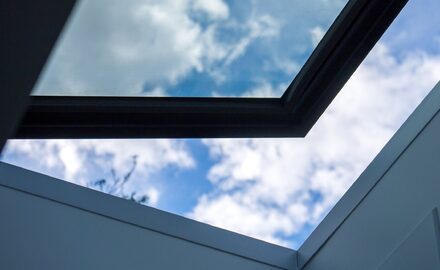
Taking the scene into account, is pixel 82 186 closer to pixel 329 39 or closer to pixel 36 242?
pixel 36 242

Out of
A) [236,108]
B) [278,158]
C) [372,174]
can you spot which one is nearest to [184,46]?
[236,108]

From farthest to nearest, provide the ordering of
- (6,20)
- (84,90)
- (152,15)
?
1. (84,90)
2. (152,15)
3. (6,20)

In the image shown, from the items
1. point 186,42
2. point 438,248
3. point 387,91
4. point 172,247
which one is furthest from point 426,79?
point 172,247

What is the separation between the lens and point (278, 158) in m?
2.79

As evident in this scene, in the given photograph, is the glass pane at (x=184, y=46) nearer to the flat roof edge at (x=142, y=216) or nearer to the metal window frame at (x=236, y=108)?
the metal window frame at (x=236, y=108)

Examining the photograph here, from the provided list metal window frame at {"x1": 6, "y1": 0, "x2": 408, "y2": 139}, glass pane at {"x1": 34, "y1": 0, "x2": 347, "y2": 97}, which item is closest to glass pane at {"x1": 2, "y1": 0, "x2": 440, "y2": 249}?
metal window frame at {"x1": 6, "y1": 0, "x2": 408, "y2": 139}

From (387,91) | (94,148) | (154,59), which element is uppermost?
(387,91)

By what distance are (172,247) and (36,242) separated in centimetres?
52

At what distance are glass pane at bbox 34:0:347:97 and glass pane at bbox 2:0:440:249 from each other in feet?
0.74

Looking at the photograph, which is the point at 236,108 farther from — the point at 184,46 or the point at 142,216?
the point at 142,216

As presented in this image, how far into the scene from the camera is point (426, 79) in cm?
252

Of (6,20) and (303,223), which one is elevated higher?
(303,223)

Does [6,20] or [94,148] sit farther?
[94,148]

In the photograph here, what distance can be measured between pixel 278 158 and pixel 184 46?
25.1 inches
